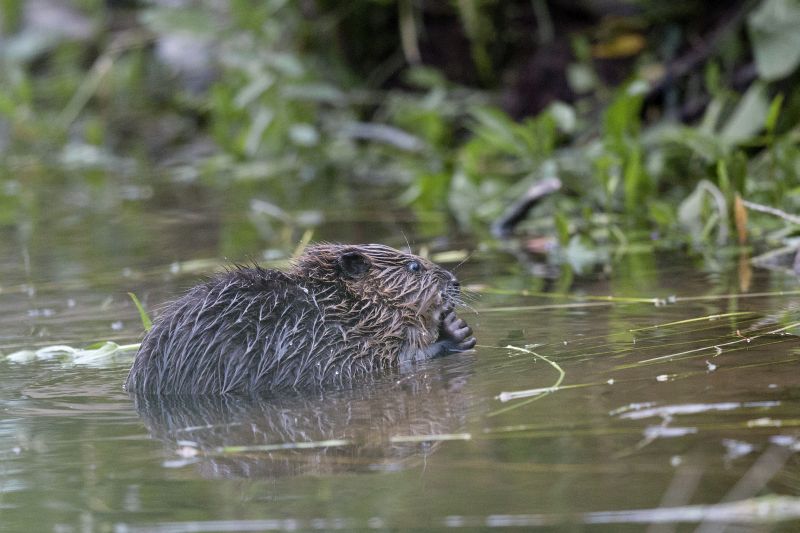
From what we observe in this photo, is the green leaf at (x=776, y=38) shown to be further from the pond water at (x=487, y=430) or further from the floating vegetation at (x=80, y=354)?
the floating vegetation at (x=80, y=354)

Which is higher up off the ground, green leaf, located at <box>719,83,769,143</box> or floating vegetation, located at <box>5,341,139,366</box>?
green leaf, located at <box>719,83,769,143</box>

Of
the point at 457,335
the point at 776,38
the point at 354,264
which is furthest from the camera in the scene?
the point at 776,38

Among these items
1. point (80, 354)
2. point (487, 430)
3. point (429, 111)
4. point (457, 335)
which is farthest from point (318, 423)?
point (429, 111)

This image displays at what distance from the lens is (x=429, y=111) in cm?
862

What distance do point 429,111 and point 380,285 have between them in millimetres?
4590

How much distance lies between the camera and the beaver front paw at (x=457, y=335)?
392 centimetres

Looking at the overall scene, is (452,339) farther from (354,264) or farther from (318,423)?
(318,423)

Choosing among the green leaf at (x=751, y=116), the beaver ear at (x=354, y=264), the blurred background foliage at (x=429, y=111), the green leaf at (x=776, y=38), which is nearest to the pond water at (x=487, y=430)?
the beaver ear at (x=354, y=264)

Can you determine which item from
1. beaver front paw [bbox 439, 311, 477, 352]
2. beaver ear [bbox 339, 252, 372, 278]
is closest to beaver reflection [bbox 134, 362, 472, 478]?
beaver front paw [bbox 439, 311, 477, 352]

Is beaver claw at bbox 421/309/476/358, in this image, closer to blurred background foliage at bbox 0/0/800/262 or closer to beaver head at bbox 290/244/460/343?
beaver head at bbox 290/244/460/343

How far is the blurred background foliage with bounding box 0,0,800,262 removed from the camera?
6066 millimetres

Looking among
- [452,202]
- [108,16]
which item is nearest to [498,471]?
[452,202]

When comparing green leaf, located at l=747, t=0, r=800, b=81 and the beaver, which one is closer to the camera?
the beaver

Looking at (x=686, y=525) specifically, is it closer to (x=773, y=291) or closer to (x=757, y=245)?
(x=773, y=291)
